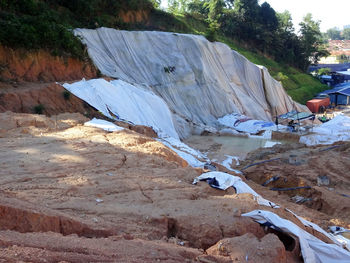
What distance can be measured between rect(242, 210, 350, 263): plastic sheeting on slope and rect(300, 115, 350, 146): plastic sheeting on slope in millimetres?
13139

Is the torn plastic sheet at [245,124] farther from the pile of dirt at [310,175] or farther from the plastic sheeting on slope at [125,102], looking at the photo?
the plastic sheeting on slope at [125,102]

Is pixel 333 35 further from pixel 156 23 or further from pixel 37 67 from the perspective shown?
pixel 37 67

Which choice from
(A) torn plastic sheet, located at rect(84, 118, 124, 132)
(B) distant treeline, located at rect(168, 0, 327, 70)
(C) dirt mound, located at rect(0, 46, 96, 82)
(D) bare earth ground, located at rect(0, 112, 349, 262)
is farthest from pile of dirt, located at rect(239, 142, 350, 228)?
(B) distant treeline, located at rect(168, 0, 327, 70)

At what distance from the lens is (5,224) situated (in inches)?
164

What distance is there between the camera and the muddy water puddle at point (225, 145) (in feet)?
52.7

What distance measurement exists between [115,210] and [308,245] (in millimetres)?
2790

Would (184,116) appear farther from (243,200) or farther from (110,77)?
(243,200)

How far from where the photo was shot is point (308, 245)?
5.29m

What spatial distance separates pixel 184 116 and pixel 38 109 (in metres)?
9.73

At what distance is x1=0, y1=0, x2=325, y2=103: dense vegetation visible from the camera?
1483 cm

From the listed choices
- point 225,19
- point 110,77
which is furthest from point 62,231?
point 225,19

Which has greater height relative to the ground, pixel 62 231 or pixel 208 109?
pixel 62 231

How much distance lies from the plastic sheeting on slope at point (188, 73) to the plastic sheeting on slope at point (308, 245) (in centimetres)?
1315

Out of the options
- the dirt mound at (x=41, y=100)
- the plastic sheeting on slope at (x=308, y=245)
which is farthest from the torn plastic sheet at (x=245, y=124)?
the plastic sheeting on slope at (x=308, y=245)
